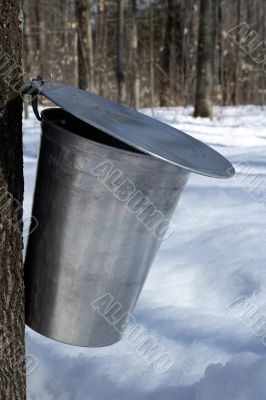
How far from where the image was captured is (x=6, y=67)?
116cm

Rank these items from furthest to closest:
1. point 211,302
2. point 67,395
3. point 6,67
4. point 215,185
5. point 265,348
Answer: point 215,185, point 211,302, point 265,348, point 67,395, point 6,67

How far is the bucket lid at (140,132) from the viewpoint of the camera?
1.02 meters

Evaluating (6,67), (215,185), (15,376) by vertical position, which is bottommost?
(215,185)

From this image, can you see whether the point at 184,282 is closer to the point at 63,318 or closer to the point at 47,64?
the point at 63,318

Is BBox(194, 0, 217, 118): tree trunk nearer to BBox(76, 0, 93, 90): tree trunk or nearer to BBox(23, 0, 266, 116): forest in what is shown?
BBox(23, 0, 266, 116): forest

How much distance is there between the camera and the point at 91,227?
117cm

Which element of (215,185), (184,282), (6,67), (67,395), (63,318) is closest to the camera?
(6,67)

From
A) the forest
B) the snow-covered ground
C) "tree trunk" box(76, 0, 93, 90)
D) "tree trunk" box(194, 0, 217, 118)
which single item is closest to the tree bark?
the forest

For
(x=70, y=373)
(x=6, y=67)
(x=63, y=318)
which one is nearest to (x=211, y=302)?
(x=70, y=373)

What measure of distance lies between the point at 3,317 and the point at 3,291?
64mm

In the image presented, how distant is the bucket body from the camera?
44.4 inches

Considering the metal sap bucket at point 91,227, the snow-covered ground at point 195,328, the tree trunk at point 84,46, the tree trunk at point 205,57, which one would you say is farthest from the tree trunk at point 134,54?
the metal sap bucket at point 91,227

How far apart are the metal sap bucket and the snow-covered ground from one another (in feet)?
1.17

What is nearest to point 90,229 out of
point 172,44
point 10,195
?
point 10,195
